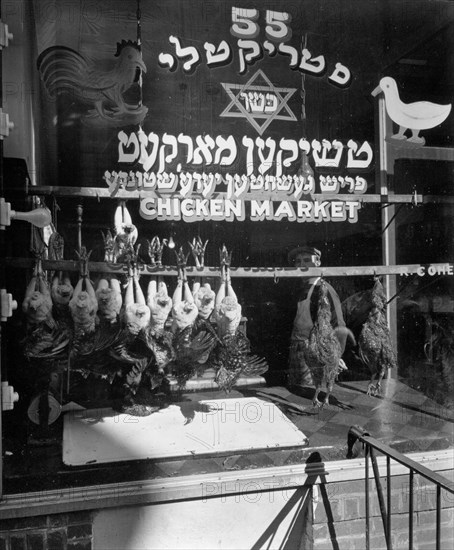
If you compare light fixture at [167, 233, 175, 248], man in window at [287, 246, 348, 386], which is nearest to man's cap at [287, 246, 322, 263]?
man in window at [287, 246, 348, 386]

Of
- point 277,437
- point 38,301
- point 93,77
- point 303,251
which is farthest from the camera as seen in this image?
point 303,251

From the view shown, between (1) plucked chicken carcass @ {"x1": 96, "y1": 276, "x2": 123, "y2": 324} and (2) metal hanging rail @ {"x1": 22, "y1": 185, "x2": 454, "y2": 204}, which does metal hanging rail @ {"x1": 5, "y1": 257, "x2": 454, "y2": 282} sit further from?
(2) metal hanging rail @ {"x1": 22, "y1": 185, "x2": 454, "y2": 204}

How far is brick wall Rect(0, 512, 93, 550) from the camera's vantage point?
2385mm

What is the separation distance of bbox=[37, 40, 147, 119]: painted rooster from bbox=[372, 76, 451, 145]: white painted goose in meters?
1.54

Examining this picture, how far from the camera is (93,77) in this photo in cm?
270

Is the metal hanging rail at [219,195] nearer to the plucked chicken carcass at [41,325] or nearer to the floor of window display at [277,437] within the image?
the plucked chicken carcass at [41,325]

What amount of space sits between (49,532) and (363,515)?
1747mm

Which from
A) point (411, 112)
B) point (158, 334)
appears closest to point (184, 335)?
point (158, 334)

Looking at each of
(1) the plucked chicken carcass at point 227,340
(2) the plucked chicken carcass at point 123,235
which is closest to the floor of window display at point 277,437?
(1) the plucked chicken carcass at point 227,340

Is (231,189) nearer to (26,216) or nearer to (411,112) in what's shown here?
(26,216)

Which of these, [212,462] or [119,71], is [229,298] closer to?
[212,462]

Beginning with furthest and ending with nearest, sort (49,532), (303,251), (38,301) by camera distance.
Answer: (303,251), (38,301), (49,532)

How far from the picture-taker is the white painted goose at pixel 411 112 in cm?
305

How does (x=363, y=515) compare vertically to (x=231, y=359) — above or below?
below
